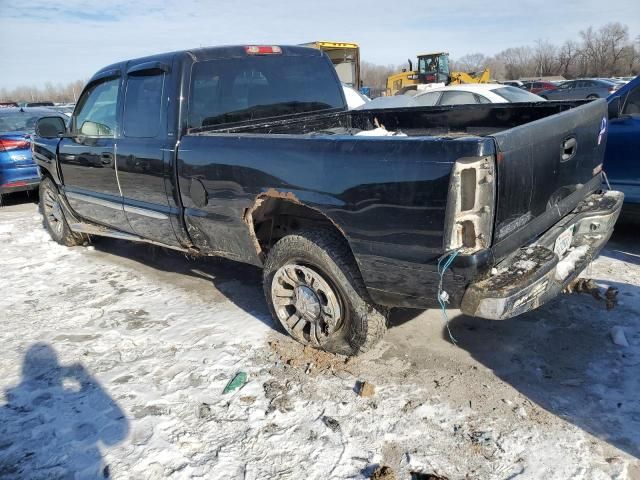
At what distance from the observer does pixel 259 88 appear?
418 cm

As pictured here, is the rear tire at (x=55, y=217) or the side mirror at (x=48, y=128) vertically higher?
the side mirror at (x=48, y=128)

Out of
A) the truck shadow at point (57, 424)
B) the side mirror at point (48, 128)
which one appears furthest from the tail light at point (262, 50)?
the truck shadow at point (57, 424)

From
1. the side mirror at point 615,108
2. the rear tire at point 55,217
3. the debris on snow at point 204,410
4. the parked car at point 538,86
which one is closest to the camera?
the debris on snow at point 204,410

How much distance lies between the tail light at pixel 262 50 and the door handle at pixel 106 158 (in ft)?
4.98

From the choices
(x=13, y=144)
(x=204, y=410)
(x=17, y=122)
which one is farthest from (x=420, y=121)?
(x=17, y=122)

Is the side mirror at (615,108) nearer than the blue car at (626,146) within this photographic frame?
No

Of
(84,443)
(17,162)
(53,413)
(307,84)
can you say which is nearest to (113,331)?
(53,413)

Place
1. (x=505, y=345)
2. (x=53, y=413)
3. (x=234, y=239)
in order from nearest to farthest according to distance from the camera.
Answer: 1. (x=53, y=413)
2. (x=505, y=345)
3. (x=234, y=239)

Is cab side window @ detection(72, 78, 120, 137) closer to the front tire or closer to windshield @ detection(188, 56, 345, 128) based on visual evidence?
windshield @ detection(188, 56, 345, 128)

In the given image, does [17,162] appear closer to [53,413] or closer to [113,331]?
[113,331]

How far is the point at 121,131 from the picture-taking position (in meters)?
4.42

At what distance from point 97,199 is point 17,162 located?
14.1 ft

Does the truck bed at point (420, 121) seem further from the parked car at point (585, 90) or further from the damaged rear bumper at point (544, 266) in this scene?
the parked car at point (585, 90)

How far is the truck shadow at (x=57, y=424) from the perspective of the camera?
8.41 feet
